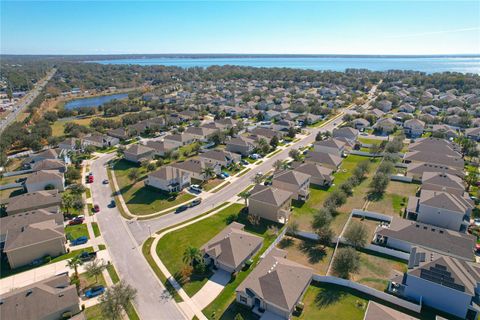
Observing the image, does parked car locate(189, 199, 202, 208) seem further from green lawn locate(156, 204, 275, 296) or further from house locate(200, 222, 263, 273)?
house locate(200, 222, 263, 273)

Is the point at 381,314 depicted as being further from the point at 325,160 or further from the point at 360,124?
the point at 360,124

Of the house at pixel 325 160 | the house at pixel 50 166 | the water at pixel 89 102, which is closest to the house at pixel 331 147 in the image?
the house at pixel 325 160

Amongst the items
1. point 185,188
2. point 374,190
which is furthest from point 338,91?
point 185,188

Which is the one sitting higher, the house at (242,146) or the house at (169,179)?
the house at (242,146)

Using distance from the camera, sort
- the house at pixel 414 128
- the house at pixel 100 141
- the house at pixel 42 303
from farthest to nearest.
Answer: the house at pixel 414 128 < the house at pixel 100 141 < the house at pixel 42 303

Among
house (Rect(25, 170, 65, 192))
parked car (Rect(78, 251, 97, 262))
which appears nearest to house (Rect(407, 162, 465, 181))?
parked car (Rect(78, 251, 97, 262))

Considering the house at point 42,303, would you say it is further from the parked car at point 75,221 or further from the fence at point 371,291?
the fence at point 371,291

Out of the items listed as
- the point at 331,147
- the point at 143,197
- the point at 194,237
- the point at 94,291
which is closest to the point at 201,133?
the point at 143,197
